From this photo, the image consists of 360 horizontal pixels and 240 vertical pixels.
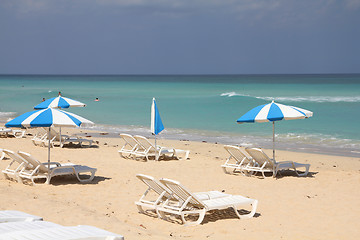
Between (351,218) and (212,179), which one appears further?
(212,179)

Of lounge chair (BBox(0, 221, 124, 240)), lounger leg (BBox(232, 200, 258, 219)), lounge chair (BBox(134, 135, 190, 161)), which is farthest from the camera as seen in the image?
lounge chair (BBox(134, 135, 190, 161))

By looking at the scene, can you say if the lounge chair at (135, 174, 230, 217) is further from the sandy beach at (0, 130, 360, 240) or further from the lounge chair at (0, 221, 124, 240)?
the lounge chair at (0, 221, 124, 240)

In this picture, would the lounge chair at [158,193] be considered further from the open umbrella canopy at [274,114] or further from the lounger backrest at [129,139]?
the lounger backrest at [129,139]

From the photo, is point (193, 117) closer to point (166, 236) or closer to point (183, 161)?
point (183, 161)

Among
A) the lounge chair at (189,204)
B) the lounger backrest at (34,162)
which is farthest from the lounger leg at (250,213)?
the lounger backrest at (34,162)

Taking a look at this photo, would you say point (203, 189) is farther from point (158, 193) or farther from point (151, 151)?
point (151, 151)

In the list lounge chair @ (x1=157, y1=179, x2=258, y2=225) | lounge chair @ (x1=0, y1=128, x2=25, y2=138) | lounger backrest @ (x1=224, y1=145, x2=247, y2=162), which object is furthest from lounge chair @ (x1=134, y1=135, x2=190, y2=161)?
lounge chair @ (x1=0, y1=128, x2=25, y2=138)

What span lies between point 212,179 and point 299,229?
4.04m

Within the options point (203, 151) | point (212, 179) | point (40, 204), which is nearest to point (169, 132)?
point (203, 151)

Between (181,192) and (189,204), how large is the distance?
37cm

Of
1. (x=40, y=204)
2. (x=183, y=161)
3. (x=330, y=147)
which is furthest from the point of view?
(x=330, y=147)

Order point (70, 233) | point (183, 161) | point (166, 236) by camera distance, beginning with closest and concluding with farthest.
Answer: point (70, 233), point (166, 236), point (183, 161)

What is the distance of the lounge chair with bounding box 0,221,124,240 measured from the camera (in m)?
3.88

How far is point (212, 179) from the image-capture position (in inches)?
441
